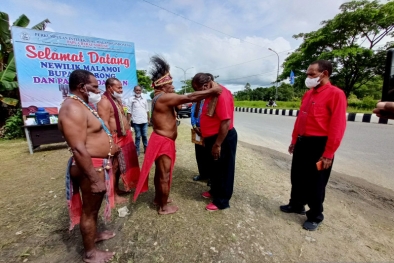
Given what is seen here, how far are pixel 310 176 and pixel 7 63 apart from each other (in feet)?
38.6

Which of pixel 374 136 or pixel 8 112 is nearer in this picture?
pixel 374 136

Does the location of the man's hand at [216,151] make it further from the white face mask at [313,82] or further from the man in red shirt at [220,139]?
the white face mask at [313,82]

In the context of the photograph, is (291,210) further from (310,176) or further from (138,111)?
(138,111)

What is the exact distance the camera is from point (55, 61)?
20.6 feet

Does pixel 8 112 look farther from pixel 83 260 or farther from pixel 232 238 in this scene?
pixel 232 238

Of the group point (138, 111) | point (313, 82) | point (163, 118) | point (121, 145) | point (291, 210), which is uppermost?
point (313, 82)

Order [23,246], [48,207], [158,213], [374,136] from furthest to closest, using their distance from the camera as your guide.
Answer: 1. [374,136]
2. [48,207]
3. [158,213]
4. [23,246]

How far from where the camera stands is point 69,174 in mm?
1847

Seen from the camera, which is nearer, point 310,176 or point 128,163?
point 310,176

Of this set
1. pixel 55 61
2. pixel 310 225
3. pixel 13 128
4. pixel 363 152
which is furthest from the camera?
pixel 13 128

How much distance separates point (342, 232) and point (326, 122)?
124 centimetres

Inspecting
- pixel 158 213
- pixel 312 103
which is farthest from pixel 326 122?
pixel 158 213

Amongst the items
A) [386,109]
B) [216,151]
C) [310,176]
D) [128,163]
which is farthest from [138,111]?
[386,109]

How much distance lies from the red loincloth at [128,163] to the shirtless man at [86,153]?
48.0 inches
